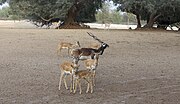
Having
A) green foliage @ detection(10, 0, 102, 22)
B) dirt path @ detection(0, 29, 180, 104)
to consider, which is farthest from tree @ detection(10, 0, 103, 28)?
dirt path @ detection(0, 29, 180, 104)

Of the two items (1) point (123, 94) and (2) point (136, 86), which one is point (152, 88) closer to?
(2) point (136, 86)

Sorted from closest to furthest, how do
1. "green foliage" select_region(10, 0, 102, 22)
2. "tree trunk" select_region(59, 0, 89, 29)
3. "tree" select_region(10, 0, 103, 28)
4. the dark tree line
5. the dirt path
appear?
the dirt path, "green foliage" select_region(10, 0, 102, 22), the dark tree line, "tree" select_region(10, 0, 103, 28), "tree trunk" select_region(59, 0, 89, 29)

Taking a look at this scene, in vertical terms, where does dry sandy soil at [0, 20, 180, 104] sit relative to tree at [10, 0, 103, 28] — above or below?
below

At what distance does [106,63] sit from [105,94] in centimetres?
627

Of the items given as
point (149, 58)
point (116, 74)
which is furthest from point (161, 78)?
point (149, 58)

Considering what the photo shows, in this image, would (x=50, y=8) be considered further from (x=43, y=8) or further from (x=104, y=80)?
(x=104, y=80)

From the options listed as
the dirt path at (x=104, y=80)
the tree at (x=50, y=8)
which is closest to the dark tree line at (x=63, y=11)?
the tree at (x=50, y=8)

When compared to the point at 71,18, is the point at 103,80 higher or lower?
lower

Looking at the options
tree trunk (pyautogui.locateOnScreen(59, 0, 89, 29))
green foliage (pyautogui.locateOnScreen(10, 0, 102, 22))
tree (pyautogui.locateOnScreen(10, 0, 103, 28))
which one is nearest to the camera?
green foliage (pyautogui.locateOnScreen(10, 0, 102, 22))

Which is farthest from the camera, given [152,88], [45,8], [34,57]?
[45,8]

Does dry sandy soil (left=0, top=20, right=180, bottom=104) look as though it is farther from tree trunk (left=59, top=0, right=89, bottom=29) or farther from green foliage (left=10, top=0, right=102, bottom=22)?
tree trunk (left=59, top=0, right=89, bottom=29)

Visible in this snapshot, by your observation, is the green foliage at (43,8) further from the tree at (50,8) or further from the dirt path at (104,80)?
the dirt path at (104,80)

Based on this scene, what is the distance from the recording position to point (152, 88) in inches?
427

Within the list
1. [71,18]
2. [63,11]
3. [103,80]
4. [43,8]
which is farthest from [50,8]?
[103,80]
